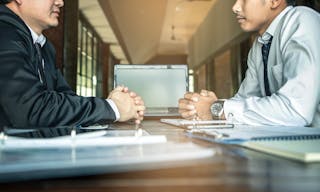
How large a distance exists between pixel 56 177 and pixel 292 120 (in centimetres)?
93

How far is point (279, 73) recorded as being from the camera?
1.31 meters

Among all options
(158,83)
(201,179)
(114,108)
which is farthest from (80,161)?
(158,83)

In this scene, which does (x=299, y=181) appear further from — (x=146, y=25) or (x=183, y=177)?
(x=146, y=25)

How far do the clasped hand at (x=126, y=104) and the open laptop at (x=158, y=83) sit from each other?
3.71ft

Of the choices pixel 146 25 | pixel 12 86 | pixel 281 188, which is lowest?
pixel 281 188

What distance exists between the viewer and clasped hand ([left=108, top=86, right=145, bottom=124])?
3.74 ft

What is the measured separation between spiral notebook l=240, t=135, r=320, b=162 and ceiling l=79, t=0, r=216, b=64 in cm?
554

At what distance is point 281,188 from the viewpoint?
0.27 meters

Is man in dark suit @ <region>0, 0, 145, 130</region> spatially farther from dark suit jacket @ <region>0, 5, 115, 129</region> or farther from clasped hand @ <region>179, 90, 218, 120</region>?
clasped hand @ <region>179, 90, 218, 120</region>

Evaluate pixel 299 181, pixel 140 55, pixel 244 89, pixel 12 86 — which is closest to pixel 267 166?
pixel 299 181

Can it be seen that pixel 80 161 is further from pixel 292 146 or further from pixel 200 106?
pixel 200 106

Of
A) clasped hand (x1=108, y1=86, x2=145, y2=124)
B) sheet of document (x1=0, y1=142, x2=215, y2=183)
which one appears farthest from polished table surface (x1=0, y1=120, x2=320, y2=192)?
clasped hand (x1=108, y1=86, x2=145, y2=124)

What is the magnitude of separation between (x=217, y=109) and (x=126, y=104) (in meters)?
0.36

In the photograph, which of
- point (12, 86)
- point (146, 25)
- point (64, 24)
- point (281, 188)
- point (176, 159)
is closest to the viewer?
point (281, 188)
